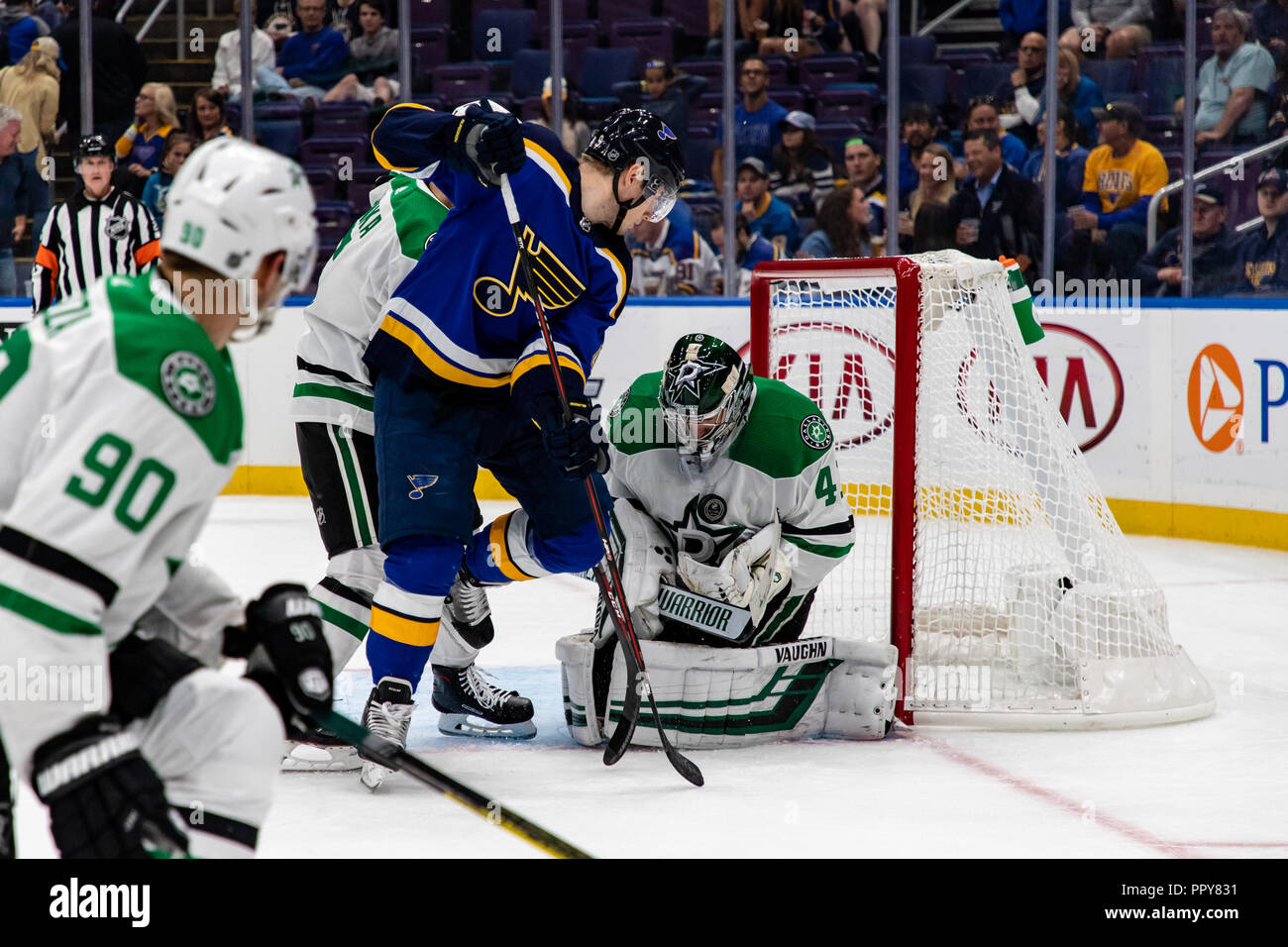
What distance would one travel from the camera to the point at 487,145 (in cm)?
258

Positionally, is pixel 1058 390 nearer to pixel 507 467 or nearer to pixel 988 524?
pixel 988 524

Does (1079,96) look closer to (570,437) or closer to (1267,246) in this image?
(1267,246)

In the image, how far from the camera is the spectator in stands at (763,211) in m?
6.66

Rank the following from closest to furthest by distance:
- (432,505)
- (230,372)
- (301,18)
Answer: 1. (230,372)
2. (432,505)
3. (301,18)

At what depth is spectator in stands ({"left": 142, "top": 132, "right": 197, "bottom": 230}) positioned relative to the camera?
690 cm

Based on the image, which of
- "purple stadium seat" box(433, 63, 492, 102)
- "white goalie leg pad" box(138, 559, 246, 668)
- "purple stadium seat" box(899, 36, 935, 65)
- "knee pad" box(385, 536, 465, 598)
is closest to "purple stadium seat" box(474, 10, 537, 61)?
"purple stadium seat" box(433, 63, 492, 102)

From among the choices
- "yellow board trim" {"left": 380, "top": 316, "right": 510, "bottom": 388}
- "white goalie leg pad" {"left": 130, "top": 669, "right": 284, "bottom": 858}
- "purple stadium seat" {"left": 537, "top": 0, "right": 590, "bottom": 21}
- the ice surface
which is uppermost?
"purple stadium seat" {"left": 537, "top": 0, "right": 590, "bottom": 21}

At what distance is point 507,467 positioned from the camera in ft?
9.55

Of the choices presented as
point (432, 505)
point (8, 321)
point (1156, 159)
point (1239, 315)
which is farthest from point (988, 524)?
point (8, 321)

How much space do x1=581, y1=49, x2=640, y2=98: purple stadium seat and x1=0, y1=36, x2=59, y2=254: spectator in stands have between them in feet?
7.57

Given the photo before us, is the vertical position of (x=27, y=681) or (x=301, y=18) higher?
(x=301, y=18)

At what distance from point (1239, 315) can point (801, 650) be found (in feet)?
10.2

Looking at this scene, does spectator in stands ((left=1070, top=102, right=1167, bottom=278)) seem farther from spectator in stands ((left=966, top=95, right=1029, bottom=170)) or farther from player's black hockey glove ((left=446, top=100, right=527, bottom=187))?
player's black hockey glove ((left=446, top=100, right=527, bottom=187))

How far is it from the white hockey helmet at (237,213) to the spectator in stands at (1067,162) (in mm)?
5208
